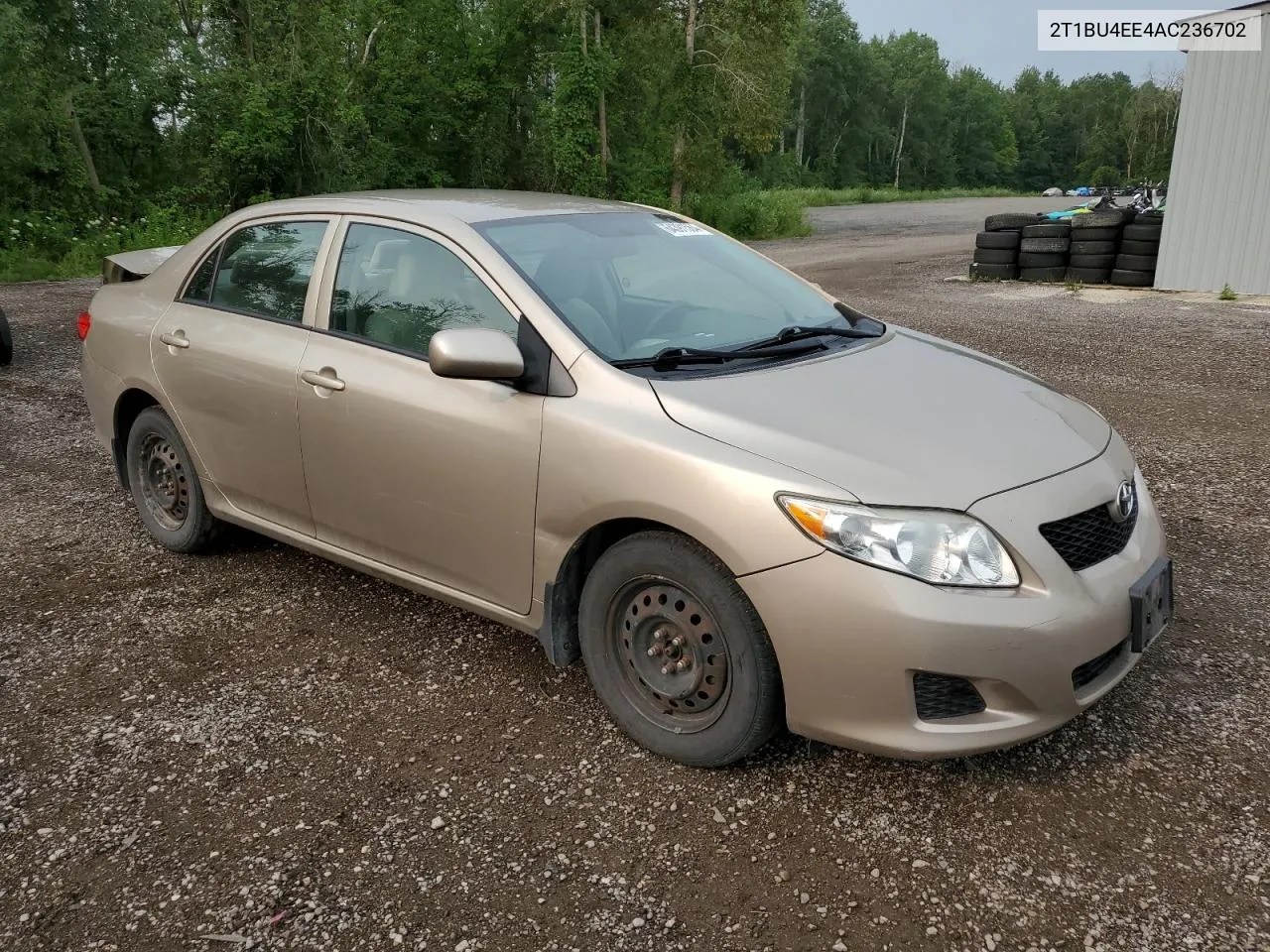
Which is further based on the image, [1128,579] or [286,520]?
[286,520]

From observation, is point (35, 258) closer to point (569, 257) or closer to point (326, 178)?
point (326, 178)

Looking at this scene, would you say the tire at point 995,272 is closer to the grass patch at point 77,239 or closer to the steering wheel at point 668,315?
the steering wheel at point 668,315

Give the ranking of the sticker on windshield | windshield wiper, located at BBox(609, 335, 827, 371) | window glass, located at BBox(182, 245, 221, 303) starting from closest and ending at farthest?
windshield wiper, located at BBox(609, 335, 827, 371) < the sticker on windshield < window glass, located at BBox(182, 245, 221, 303)

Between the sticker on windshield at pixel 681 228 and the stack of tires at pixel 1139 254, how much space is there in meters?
11.8

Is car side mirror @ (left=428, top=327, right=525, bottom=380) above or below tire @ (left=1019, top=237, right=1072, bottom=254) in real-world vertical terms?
below

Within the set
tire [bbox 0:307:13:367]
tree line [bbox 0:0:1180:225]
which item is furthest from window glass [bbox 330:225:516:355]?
tree line [bbox 0:0:1180:225]

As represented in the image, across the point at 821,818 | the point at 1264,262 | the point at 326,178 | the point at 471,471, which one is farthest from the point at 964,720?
the point at 326,178

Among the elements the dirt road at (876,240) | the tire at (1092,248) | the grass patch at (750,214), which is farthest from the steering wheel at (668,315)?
the grass patch at (750,214)

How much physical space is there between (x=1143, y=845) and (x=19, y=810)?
3111mm

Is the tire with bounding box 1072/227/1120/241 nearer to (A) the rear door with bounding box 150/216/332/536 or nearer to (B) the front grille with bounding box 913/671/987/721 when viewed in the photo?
(A) the rear door with bounding box 150/216/332/536

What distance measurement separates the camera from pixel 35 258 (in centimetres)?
1778

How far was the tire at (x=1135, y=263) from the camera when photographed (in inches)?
547

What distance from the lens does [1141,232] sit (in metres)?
14.0

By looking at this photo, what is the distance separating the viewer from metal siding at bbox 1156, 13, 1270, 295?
12602 millimetres
